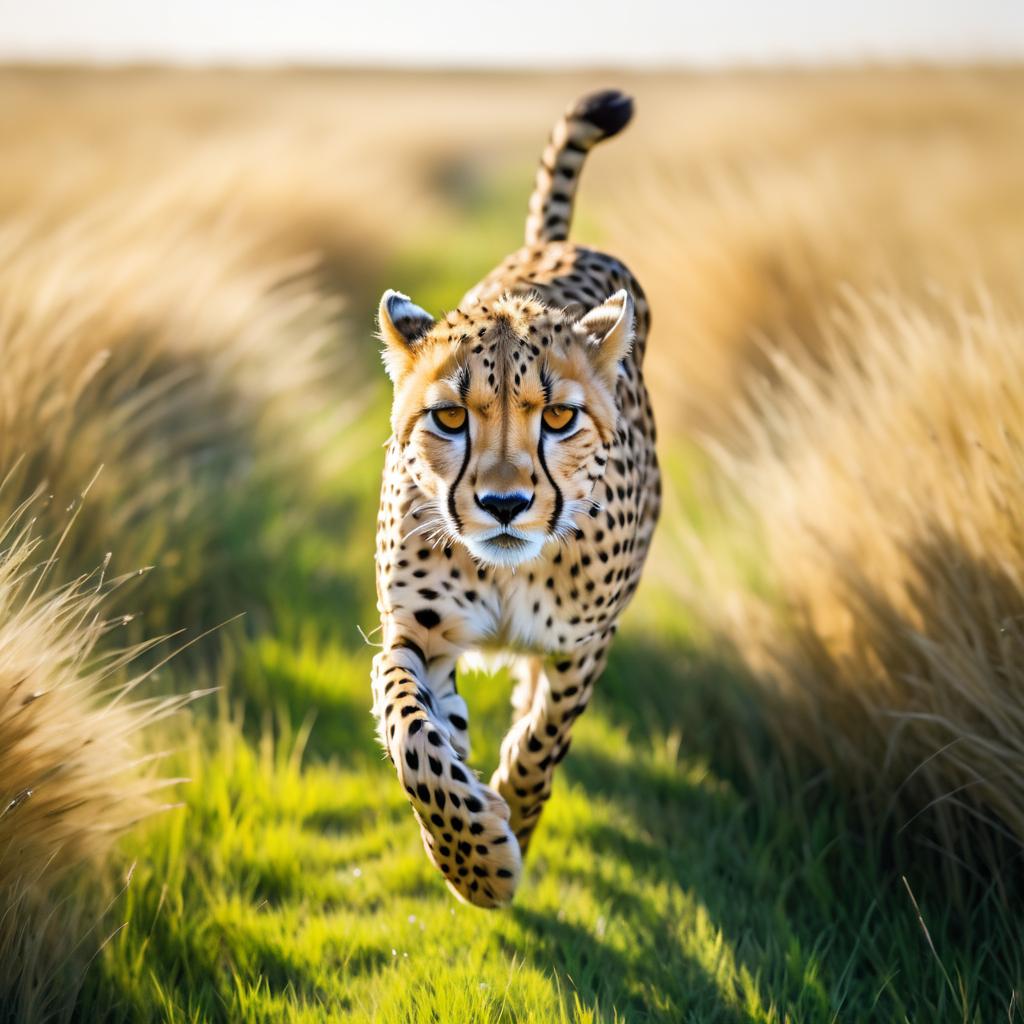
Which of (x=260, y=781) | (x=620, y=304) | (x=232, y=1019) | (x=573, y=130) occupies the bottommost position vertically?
(x=232, y=1019)

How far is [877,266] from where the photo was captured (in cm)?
619

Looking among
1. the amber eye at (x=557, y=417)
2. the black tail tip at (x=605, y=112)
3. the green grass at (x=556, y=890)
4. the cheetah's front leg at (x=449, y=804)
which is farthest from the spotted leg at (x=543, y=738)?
the black tail tip at (x=605, y=112)

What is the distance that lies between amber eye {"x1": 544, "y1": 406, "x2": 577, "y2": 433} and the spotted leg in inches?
28.0

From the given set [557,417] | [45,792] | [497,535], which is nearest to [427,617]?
[497,535]

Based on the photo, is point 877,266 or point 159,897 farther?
point 877,266

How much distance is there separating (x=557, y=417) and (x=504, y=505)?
232mm

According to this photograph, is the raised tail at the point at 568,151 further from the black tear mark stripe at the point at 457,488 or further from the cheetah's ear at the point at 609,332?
the black tear mark stripe at the point at 457,488

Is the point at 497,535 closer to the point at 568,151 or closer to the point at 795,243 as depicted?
the point at 568,151

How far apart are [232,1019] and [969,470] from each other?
2138 millimetres

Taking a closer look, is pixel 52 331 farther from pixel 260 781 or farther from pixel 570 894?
pixel 570 894

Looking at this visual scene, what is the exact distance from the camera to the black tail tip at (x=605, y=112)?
11.8 feet

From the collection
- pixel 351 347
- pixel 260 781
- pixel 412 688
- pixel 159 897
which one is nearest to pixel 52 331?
pixel 260 781

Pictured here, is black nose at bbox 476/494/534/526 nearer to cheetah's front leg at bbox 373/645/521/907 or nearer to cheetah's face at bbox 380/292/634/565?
cheetah's face at bbox 380/292/634/565

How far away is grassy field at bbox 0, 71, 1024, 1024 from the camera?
8.79 feet
